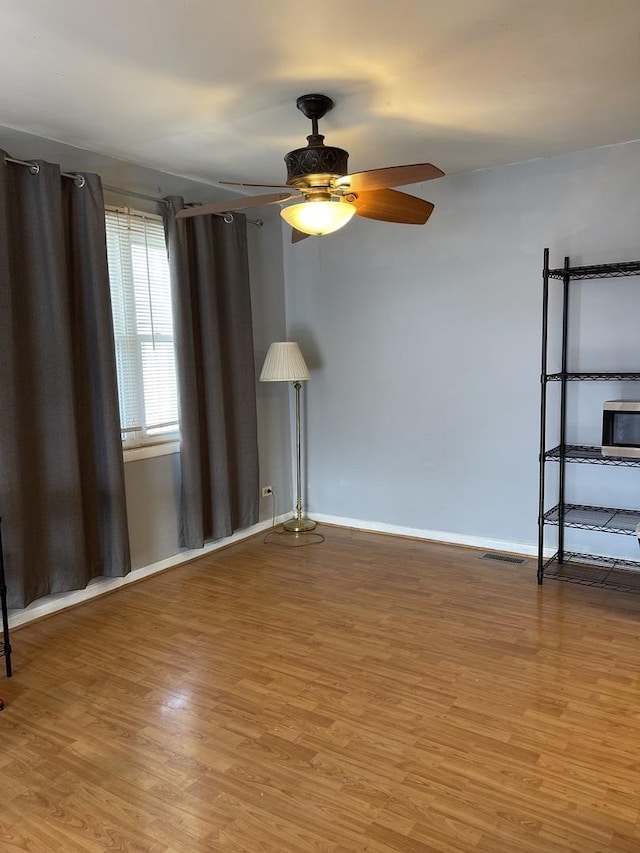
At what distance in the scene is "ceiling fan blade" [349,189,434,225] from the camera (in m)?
2.67

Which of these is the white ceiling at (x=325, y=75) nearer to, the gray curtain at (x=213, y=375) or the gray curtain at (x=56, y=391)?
the gray curtain at (x=56, y=391)

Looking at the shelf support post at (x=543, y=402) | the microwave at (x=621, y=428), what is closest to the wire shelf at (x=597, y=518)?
the shelf support post at (x=543, y=402)

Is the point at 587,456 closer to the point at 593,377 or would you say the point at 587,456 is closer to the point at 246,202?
the point at 593,377

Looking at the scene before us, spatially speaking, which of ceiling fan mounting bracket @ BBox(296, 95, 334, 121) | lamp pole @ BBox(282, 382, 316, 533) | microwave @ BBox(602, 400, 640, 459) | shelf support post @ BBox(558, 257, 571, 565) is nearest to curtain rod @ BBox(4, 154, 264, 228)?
ceiling fan mounting bracket @ BBox(296, 95, 334, 121)

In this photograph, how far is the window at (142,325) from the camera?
367 centimetres

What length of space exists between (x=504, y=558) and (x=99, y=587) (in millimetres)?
2505

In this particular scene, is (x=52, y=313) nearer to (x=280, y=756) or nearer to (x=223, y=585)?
(x=223, y=585)

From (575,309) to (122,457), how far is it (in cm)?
280

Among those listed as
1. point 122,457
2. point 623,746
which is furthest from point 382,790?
point 122,457

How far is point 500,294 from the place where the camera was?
3990 millimetres

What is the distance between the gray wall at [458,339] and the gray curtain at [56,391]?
1.82 m

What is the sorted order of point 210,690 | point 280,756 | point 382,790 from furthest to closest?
point 210,690 → point 280,756 → point 382,790

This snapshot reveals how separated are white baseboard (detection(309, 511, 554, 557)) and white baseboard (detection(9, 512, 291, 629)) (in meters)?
0.74

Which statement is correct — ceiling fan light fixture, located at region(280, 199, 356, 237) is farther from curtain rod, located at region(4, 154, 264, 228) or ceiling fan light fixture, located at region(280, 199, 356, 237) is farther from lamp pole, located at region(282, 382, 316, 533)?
lamp pole, located at region(282, 382, 316, 533)
